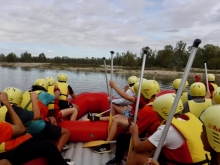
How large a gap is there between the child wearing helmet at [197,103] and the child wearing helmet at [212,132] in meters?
2.55

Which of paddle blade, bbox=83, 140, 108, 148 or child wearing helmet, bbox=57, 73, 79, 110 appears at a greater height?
child wearing helmet, bbox=57, 73, 79, 110

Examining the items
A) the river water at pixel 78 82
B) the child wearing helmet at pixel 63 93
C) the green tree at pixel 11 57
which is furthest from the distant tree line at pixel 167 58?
the child wearing helmet at pixel 63 93

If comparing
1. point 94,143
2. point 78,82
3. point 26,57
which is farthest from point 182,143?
point 26,57

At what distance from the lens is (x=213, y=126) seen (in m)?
1.62

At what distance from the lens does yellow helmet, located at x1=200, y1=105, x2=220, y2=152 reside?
5.23ft

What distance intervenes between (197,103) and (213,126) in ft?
9.02

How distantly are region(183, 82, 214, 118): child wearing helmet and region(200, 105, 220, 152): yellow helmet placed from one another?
2.60 metres

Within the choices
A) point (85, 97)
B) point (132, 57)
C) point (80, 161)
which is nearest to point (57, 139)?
point (80, 161)

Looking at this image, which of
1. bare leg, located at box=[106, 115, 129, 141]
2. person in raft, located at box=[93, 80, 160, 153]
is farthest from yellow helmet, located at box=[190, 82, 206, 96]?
bare leg, located at box=[106, 115, 129, 141]

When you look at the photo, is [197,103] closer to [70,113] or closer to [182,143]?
[182,143]

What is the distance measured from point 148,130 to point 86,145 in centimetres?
150

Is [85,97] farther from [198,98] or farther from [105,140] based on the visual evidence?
[198,98]

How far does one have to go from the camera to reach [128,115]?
15.8ft

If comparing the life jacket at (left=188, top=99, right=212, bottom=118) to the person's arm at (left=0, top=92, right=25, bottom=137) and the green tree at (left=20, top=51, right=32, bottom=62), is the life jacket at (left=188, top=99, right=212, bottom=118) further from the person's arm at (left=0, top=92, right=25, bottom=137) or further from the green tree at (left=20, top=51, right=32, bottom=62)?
the green tree at (left=20, top=51, right=32, bottom=62)
